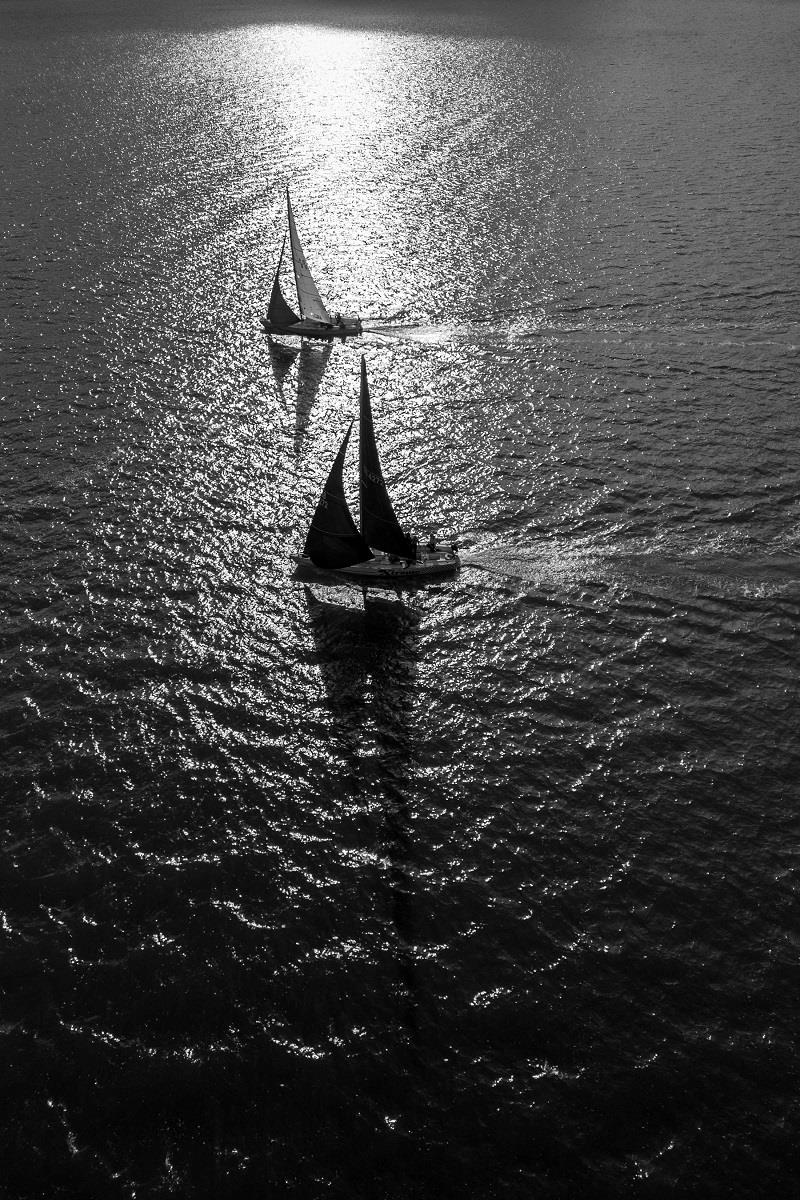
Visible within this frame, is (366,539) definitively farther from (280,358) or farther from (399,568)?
(280,358)

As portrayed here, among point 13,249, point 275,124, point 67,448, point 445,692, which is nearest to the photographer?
point 445,692

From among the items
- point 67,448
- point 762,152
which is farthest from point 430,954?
point 762,152

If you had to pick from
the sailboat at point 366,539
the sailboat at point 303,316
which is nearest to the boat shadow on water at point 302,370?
the sailboat at point 303,316

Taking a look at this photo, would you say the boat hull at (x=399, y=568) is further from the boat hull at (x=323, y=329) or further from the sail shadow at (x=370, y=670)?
the boat hull at (x=323, y=329)

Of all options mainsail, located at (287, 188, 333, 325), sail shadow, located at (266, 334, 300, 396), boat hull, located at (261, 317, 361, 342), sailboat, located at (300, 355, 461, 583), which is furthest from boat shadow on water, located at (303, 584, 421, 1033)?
mainsail, located at (287, 188, 333, 325)

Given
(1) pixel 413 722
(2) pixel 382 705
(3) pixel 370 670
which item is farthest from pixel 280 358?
(1) pixel 413 722

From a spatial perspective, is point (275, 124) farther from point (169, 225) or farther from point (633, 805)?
point (633, 805)

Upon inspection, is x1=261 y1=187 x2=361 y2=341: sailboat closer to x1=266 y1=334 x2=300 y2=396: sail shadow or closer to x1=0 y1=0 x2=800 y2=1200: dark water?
x1=266 y1=334 x2=300 y2=396: sail shadow

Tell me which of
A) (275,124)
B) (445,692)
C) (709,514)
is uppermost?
(275,124)
